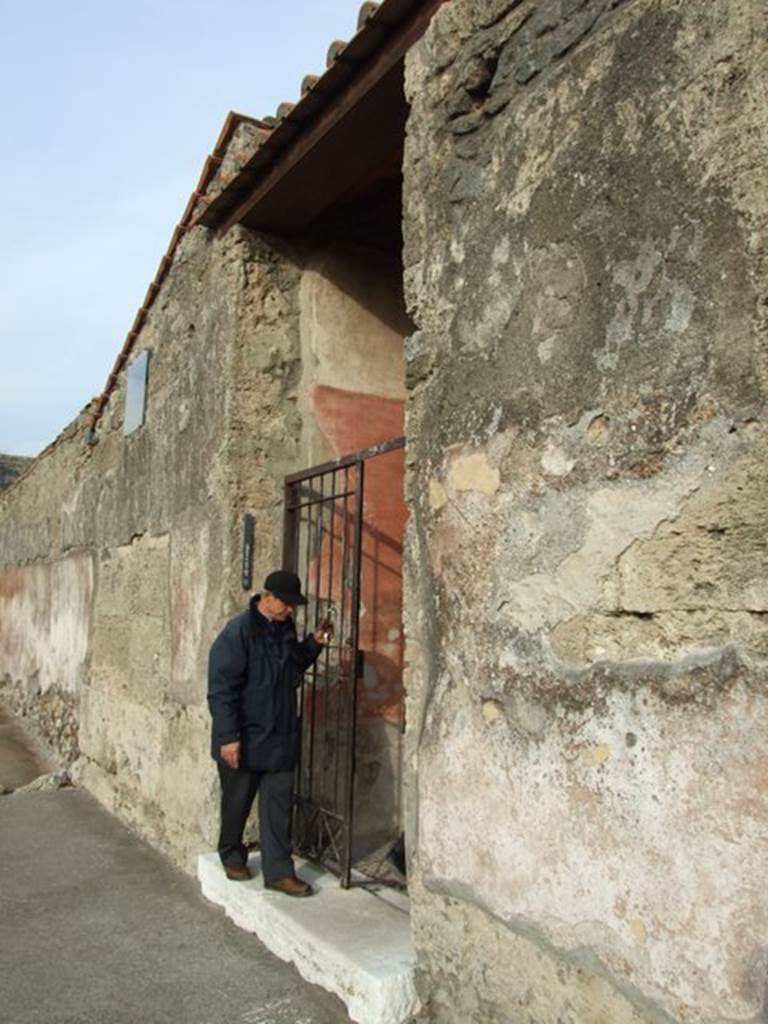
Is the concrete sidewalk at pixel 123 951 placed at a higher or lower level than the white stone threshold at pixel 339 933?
lower

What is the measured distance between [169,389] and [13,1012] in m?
3.23

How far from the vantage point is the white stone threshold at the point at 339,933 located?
2.65m

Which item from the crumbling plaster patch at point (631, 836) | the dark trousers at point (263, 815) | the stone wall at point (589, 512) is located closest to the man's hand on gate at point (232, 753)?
the dark trousers at point (263, 815)

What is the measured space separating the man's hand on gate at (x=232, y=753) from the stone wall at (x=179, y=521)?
0.64m

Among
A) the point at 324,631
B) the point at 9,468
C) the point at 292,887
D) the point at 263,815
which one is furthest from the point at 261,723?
the point at 9,468

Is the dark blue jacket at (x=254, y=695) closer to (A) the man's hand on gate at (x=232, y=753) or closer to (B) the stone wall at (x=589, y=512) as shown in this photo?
(A) the man's hand on gate at (x=232, y=753)

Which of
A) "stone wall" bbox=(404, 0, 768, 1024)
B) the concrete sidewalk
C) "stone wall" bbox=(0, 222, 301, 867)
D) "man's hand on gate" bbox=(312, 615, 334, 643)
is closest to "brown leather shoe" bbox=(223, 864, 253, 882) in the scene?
the concrete sidewalk

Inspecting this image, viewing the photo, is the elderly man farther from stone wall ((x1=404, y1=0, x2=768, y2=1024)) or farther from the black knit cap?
stone wall ((x1=404, y1=0, x2=768, y2=1024))

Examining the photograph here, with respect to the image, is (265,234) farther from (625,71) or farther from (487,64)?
(625,71)

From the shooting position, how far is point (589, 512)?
2.14 m

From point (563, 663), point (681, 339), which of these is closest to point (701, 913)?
point (563, 663)

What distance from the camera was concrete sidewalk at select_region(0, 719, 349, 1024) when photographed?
2.88 m

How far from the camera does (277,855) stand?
11.4 ft

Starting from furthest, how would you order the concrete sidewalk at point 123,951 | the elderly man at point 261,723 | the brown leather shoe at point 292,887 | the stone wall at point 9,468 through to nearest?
1. the stone wall at point 9,468
2. the elderly man at point 261,723
3. the brown leather shoe at point 292,887
4. the concrete sidewalk at point 123,951
